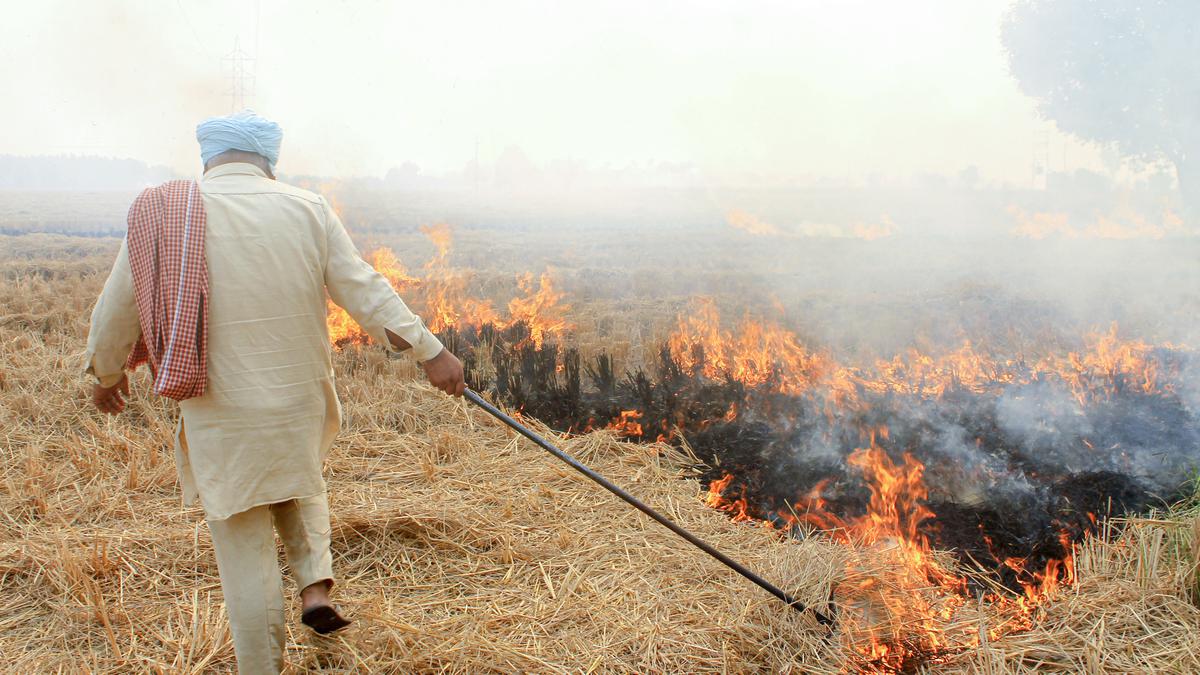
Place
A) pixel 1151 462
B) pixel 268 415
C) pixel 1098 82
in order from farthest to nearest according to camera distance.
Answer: pixel 1098 82, pixel 1151 462, pixel 268 415

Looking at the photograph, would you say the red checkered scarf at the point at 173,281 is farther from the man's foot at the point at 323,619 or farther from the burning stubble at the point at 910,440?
the burning stubble at the point at 910,440

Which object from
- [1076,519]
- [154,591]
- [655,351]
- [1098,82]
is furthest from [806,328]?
[1098,82]

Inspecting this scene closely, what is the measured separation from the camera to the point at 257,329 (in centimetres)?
212

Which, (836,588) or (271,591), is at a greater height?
(271,591)

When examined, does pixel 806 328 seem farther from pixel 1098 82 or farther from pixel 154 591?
pixel 1098 82

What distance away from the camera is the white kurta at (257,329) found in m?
2.08

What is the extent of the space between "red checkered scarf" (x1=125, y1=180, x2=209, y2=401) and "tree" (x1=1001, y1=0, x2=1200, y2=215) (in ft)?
47.4

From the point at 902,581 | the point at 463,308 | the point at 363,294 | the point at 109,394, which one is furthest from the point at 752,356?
the point at 109,394

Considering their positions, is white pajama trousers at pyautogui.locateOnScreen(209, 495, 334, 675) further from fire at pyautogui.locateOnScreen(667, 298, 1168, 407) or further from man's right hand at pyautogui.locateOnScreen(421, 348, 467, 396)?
fire at pyautogui.locateOnScreen(667, 298, 1168, 407)

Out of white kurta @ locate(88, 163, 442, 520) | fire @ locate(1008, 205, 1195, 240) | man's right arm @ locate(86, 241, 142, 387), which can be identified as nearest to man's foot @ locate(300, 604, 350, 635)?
white kurta @ locate(88, 163, 442, 520)

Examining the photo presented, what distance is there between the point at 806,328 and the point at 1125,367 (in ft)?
10.6

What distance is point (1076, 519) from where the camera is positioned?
3441mm

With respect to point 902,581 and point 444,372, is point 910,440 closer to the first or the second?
point 902,581

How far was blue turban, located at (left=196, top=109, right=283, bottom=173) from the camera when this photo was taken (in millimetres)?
2182
